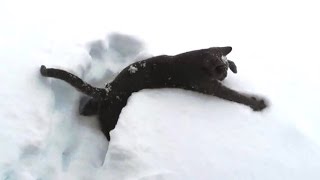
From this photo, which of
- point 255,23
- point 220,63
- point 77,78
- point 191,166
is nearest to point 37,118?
point 77,78

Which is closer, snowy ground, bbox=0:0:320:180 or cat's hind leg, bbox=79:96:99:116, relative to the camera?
snowy ground, bbox=0:0:320:180

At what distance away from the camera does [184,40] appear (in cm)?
261

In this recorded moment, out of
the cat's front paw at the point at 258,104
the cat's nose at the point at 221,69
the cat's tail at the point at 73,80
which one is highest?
the cat's nose at the point at 221,69

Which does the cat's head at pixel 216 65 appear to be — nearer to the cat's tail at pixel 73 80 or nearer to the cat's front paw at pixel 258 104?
the cat's front paw at pixel 258 104

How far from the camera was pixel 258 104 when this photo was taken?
6.52 ft

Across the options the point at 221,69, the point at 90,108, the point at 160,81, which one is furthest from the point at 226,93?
the point at 90,108

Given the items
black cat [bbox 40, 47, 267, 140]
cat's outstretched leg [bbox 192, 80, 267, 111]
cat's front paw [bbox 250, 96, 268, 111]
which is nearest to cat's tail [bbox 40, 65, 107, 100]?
black cat [bbox 40, 47, 267, 140]

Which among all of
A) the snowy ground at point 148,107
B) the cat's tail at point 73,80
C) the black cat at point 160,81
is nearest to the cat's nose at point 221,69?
the black cat at point 160,81

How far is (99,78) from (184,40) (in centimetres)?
62

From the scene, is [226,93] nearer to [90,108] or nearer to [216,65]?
[216,65]

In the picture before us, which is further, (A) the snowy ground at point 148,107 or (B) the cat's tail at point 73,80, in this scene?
(B) the cat's tail at point 73,80

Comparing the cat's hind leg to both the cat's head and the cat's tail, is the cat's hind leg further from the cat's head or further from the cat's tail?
the cat's head

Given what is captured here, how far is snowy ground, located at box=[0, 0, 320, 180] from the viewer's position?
171cm

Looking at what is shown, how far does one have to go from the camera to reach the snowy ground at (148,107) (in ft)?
5.61
